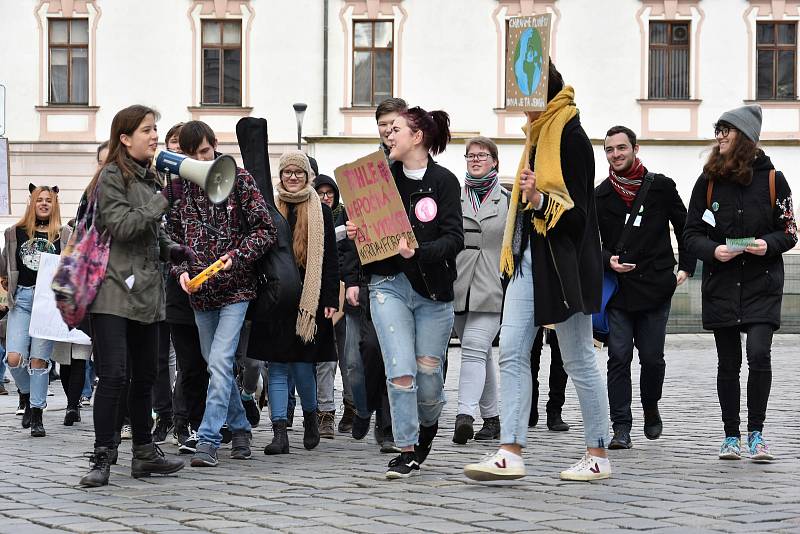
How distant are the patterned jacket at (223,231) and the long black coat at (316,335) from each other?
0.76 m

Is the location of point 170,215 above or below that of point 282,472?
above

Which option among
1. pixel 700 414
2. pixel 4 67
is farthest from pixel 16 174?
pixel 700 414

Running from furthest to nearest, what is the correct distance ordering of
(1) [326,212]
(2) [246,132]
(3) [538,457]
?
(1) [326,212] < (2) [246,132] < (3) [538,457]

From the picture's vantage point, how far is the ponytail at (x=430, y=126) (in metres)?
7.68

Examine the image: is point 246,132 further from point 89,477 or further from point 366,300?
point 89,477

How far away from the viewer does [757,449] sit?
803cm

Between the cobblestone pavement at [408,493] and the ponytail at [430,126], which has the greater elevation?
the ponytail at [430,126]

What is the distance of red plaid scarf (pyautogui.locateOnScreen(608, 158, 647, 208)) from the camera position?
30.8 feet

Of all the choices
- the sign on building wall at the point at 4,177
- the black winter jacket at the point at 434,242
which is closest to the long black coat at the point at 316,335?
the black winter jacket at the point at 434,242

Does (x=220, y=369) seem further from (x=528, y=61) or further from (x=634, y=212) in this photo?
(x=634, y=212)

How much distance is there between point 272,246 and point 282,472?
132cm

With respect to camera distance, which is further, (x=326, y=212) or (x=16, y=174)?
(x=16, y=174)

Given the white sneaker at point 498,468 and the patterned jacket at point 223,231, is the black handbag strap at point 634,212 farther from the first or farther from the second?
the white sneaker at point 498,468

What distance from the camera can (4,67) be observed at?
3394cm
